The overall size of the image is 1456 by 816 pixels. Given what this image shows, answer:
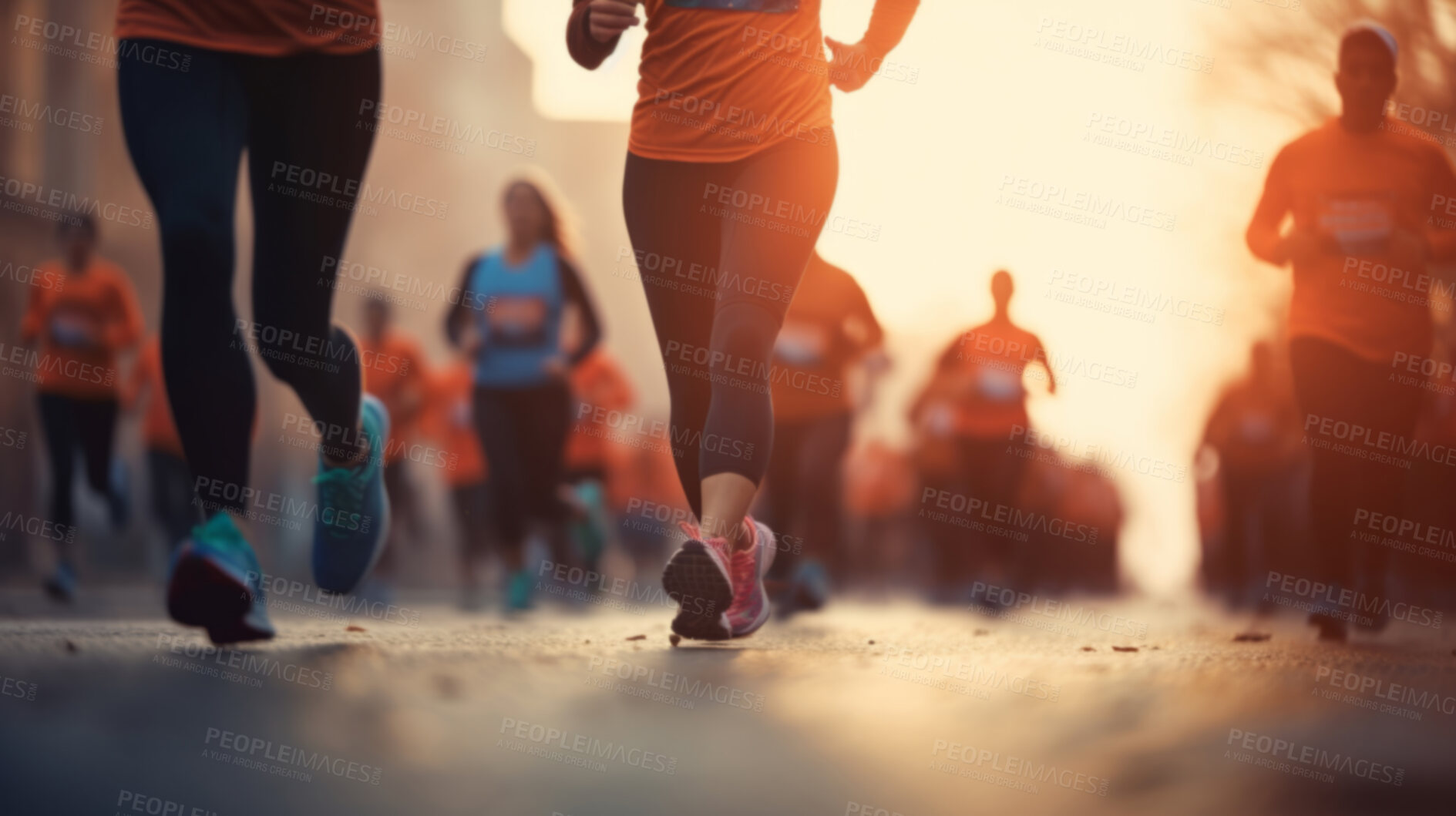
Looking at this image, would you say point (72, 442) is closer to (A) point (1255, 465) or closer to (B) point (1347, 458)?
(B) point (1347, 458)

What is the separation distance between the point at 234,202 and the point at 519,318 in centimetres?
370

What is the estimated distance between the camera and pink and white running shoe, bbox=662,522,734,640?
308 centimetres

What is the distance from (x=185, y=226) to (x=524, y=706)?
3.90 feet

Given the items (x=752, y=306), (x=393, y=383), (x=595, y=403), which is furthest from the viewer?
(x=595, y=403)

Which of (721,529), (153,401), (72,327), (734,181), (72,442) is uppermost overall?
(734,181)

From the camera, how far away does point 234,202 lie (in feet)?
9.93

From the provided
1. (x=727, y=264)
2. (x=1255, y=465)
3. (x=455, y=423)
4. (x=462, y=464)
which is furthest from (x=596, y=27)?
(x=1255, y=465)

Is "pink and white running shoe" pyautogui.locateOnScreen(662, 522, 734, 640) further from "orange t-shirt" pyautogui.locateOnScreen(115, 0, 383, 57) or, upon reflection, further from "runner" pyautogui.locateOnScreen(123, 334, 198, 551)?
"runner" pyautogui.locateOnScreen(123, 334, 198, 551)

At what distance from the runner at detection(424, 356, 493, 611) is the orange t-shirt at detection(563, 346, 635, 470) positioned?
0.62 meters

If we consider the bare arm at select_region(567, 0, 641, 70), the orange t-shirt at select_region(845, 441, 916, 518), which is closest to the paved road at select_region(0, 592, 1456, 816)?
the bare arm at select_region(567, 0, 641, 70)

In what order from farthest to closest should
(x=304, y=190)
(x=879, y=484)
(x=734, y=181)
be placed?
(x=879, y=484) → (x=734, y=181) → (x=304, y=190)

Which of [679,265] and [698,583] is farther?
[679,265]

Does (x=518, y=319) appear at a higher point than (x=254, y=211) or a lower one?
lower

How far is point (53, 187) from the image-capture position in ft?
59.8
